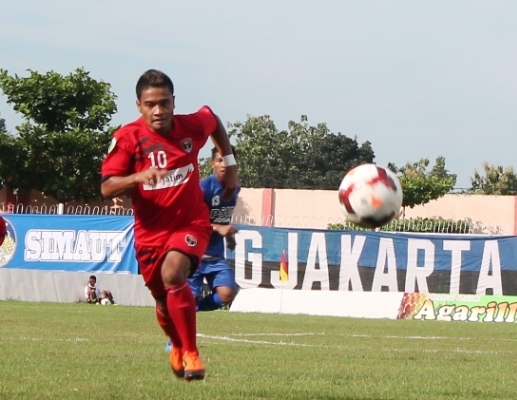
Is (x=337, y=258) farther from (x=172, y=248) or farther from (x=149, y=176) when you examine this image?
(x=149, y=176)

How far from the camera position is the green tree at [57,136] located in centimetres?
3984

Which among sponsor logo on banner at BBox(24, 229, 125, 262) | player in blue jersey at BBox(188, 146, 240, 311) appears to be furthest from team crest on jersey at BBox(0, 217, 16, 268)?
player in blue jersey at BBox(188, 146, 240, 311)

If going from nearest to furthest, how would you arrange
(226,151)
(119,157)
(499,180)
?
1. (119,157)
2. (226,151)
3. (499,180)

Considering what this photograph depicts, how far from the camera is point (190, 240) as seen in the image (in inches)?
307

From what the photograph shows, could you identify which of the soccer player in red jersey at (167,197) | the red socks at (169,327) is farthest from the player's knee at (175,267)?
the red socks at (169,327)

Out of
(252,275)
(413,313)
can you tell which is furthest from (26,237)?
(413,313)

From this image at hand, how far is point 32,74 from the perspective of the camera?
136 feet

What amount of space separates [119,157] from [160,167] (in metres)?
0.30

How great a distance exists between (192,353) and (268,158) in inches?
2477

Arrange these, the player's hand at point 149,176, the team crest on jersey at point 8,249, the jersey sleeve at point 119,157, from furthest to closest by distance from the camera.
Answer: the team crest on jersey at point 8,249 → the jersey sleeve at point 119,157 → the player's hand at point 149,176

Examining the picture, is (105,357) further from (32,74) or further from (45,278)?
(32,74)

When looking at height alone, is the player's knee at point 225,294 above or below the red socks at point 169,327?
below

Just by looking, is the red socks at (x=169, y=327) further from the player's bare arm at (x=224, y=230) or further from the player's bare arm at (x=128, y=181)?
the player's bare arm at (x=128, y=181)

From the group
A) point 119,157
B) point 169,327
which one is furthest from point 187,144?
point 169,327
